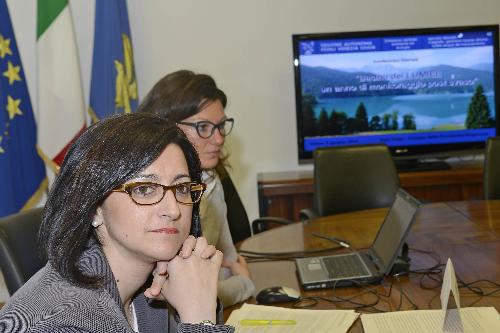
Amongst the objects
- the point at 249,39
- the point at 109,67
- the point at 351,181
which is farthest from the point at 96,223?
the point at 249,39

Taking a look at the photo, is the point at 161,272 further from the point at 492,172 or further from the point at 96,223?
the point at 492,172

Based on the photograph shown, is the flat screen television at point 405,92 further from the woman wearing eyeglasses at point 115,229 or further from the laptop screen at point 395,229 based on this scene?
the woman wearing eyeglasses at point 115,229

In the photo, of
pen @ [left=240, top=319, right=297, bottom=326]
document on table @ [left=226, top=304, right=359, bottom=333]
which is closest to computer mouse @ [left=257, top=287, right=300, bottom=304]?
document on table @ [left=226, top=304, right=359, bottom=333]

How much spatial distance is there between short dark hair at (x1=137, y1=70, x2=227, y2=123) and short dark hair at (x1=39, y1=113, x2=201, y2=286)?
0.73 meters

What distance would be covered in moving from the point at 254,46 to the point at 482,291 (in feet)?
9.28

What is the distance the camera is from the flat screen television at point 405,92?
4133 mm

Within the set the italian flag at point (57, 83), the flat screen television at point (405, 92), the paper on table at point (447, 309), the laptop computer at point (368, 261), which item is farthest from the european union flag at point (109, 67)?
the paper on table at point (447, 309)

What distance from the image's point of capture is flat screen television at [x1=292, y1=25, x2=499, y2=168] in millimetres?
4133

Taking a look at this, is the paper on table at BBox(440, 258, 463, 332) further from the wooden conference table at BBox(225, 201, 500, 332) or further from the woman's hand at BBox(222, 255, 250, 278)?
the woman's hand at BBox(222, 255, 250, 278)

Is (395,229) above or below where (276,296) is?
above

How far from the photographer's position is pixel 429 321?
1504 millimetres

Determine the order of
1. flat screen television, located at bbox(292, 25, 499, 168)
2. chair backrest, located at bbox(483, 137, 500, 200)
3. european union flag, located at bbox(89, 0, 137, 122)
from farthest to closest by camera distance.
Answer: flat screen television, located at bbox(292, 25, 499, 168) < european union flag, located at bbox(89, 0, 137, 122) < chair backrest, located at bbox(483, 137, 500, 200)

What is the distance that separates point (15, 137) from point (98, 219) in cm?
256

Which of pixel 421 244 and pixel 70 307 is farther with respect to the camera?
pixel 421 244
